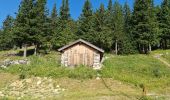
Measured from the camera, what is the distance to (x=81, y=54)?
50.5m

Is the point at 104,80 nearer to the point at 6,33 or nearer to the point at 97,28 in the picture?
the point at 97,28

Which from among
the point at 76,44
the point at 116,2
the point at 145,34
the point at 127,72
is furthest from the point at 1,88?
the point at 116,2

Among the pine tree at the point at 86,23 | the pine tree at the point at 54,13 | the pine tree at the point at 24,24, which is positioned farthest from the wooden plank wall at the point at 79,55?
the pine tree at the point at 54,13

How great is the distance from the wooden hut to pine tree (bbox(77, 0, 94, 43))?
25.5 metres

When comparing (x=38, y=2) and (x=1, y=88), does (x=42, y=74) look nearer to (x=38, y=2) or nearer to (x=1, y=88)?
(x=1, y=88)

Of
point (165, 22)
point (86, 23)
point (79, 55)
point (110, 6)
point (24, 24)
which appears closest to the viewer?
point (79, 55)

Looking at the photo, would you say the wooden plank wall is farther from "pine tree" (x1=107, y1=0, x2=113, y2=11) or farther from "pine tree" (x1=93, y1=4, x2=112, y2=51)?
"pine tree" (x1=107, y1=0, x2=113, y2=11)

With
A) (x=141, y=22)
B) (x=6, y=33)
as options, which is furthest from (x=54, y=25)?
(x=141, y=22)

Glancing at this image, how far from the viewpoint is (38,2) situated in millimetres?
68812

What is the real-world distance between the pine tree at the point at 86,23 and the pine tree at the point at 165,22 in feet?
55.3

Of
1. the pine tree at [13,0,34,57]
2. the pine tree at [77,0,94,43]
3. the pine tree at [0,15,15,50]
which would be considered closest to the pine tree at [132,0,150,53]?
the pine tree at [77,0,94,43]

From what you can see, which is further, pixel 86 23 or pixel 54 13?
pixel 54 13

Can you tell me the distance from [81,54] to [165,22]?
37.2m

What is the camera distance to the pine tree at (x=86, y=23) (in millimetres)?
76625
